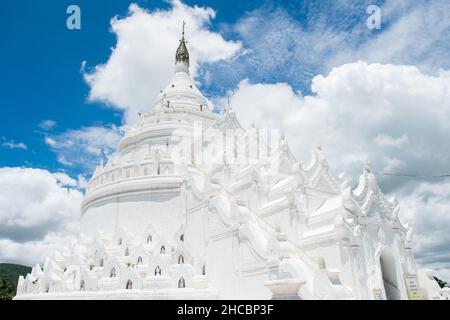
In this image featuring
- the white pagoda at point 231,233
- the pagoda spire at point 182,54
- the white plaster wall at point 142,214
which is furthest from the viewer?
the pagoda spire at point 182,54

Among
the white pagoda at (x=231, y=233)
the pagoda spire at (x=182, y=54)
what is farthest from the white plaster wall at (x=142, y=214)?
the pagoda spire at (x=182, y=54)

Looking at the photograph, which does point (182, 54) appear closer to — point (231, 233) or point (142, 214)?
point (142, 214)

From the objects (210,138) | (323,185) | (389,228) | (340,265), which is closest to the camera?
(340,265)

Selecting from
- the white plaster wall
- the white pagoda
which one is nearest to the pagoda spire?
the white pagoda

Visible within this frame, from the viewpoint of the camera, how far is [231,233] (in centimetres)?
2078

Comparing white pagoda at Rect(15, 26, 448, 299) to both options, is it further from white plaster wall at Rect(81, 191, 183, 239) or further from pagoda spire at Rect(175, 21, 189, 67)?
pagoda spire at Rect(175, 21, 189, 67)

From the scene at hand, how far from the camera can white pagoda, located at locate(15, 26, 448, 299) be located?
18469 mm

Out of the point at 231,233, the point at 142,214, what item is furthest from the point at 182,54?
the point at 231,233

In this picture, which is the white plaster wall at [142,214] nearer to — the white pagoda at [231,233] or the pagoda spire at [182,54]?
the white pagoda at [231,233]

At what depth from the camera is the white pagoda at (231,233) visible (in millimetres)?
18469

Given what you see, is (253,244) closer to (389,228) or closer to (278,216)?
(278,216)

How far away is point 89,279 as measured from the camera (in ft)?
73.8
